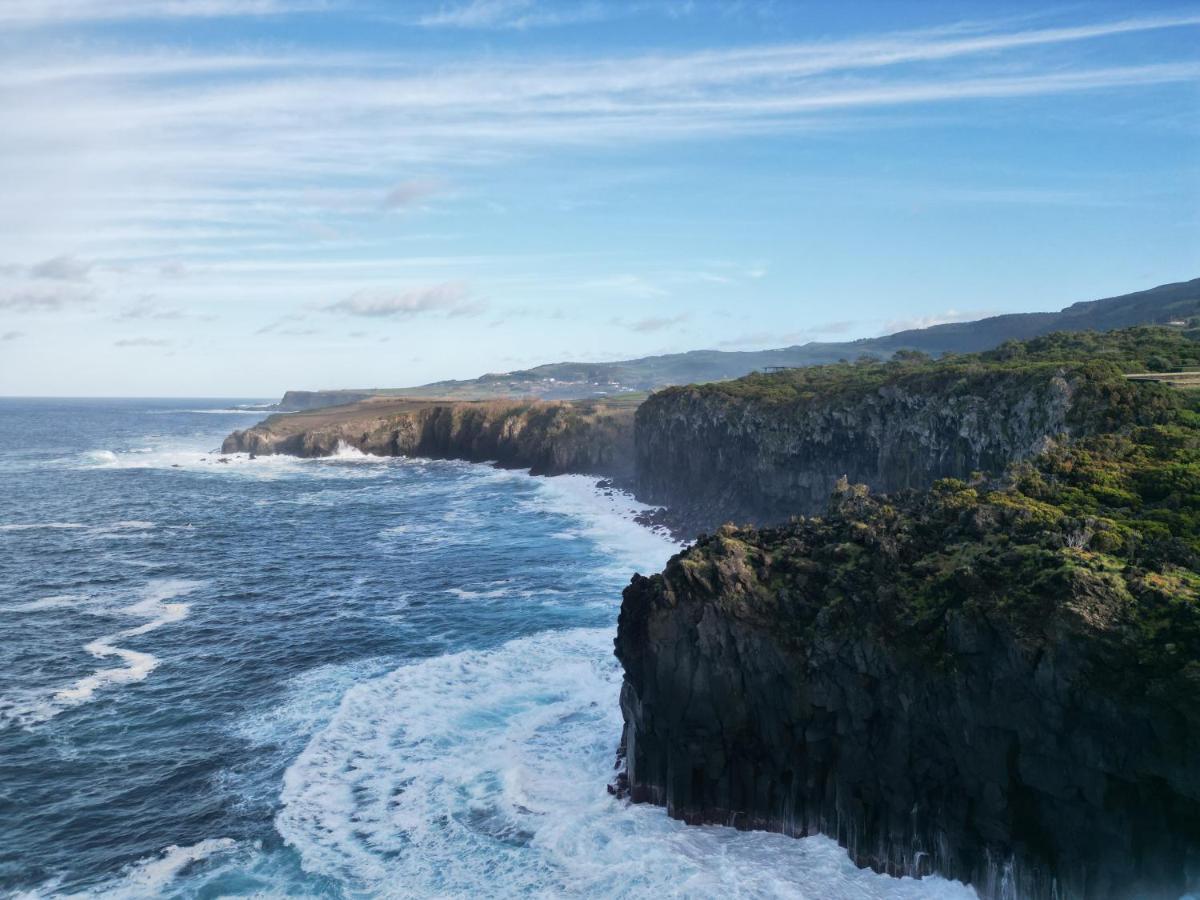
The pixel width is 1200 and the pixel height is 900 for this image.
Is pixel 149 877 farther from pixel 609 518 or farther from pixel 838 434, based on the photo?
pixel 609 518

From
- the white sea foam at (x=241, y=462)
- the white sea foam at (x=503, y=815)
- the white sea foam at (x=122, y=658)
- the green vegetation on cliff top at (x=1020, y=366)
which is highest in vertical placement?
the green vegetation on cliff top at (x=1020, y=366)

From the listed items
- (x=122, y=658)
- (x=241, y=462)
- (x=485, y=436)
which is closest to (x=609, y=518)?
(x=122, y=658)

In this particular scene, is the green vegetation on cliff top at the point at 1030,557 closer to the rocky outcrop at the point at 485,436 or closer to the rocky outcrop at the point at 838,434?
the rocky outcrop at the point at 838,434

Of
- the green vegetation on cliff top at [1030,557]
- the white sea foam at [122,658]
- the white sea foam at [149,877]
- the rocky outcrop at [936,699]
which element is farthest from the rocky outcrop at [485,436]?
the white sea foam at [149,877]

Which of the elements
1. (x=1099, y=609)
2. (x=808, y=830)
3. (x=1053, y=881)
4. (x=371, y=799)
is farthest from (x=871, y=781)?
(x=371, y=799)

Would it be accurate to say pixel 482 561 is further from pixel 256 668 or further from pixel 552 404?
pixel 552 404

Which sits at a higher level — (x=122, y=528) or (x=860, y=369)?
(x=860, y=369)
